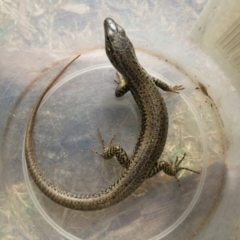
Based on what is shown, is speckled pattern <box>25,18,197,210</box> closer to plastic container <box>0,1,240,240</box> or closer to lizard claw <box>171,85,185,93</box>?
plastic container <box>0,1,240,240</box>

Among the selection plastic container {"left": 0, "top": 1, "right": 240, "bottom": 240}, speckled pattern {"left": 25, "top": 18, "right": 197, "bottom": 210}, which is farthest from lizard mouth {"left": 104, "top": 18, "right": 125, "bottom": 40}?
plastic container {"left": 0, "top": 1, "right": 240, "bottom": 240}

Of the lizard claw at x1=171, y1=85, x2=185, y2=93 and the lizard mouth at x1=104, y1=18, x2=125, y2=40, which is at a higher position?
the lizard mouth at x1=104, y1=18, x2=125, y2=40

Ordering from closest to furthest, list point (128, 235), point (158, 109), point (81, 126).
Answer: point (158, 109)
point (128, 235)
point (81, 126)

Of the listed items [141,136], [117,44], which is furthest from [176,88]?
[117,44]

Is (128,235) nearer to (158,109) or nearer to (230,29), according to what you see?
(158,109)

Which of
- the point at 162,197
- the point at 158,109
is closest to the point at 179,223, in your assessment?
the point at 162,197

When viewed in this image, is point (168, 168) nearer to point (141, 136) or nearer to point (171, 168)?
point (171, 168)
